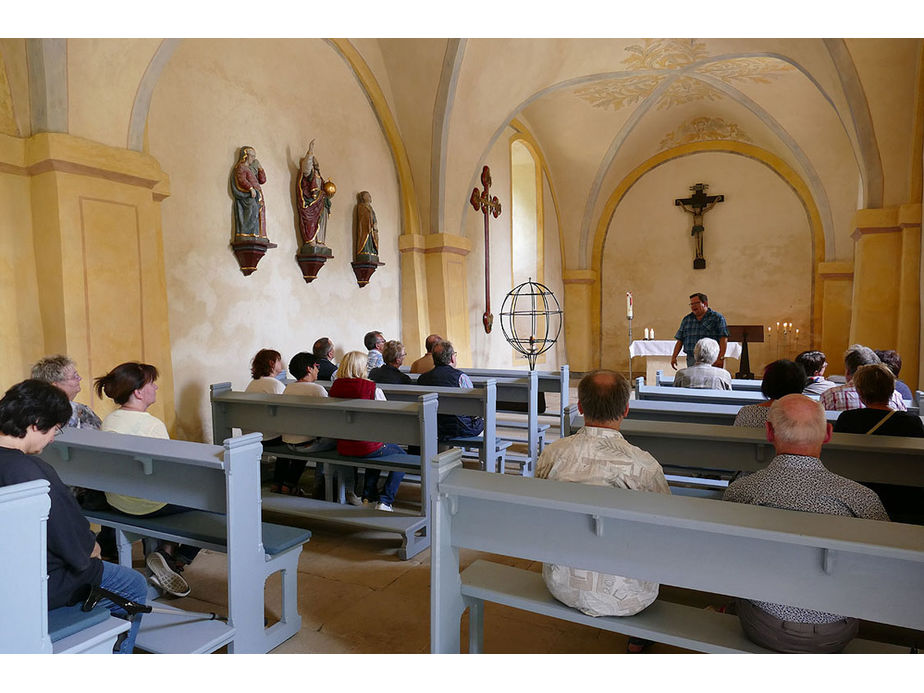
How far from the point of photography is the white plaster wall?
5.68m

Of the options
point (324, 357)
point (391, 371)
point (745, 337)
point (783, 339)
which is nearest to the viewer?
point (391, 371)

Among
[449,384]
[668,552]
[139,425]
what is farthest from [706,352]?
[139,425]

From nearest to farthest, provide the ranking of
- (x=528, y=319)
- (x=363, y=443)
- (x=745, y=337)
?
(x=363, y=443) < (x=745, y=337) < (x=528, y=319)

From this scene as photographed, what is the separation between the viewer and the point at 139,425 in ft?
9.38

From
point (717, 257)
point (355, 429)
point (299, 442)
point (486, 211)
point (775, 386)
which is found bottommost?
point (299, 442)

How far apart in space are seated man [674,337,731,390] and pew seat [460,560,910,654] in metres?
3.06

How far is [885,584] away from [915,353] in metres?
6.69

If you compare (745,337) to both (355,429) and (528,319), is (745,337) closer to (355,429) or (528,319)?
(528,319)

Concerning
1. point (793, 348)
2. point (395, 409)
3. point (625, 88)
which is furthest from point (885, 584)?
point (793, 348)

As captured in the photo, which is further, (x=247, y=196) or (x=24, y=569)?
(x=247, y=196)

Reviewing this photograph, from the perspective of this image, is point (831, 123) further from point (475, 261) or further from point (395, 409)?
point (395, 409)

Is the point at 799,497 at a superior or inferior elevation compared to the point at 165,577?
superior

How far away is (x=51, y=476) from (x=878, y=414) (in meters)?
3.28

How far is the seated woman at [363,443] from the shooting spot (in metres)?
3.95
